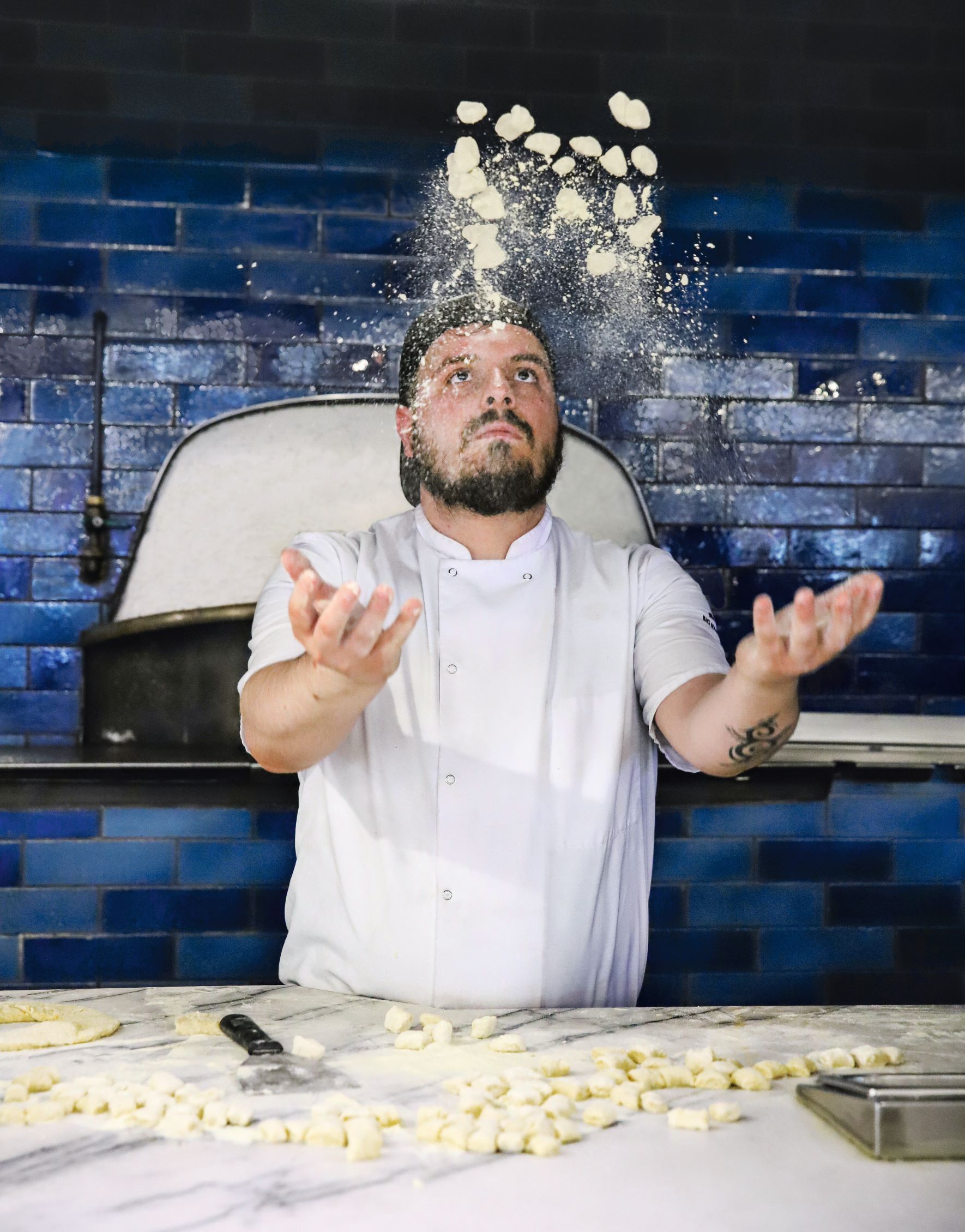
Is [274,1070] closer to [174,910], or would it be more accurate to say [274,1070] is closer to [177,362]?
[174,910]

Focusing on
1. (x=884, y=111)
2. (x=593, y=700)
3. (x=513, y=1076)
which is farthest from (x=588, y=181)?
(x=513, y=1076)

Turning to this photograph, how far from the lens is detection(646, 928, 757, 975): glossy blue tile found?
2357 millimetres

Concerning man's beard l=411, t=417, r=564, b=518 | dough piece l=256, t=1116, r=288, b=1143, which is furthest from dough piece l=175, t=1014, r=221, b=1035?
man's beard l=411, t=417, r=564, b=518

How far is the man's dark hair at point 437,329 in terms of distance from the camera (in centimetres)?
165

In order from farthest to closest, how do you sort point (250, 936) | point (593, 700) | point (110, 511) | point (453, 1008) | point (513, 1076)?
point (110, 511)
point (250, 936)
point (593, 700)
point (453, 1008)
point (513, 1076)

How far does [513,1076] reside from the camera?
3.01ft

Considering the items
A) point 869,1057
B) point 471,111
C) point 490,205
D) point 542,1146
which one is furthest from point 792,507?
point 542,1146

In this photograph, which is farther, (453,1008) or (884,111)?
(884,111)

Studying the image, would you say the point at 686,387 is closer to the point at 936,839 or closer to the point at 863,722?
the point at 863,722

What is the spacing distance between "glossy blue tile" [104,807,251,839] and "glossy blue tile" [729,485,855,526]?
4.37 feet

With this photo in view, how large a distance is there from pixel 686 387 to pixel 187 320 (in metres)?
1.14

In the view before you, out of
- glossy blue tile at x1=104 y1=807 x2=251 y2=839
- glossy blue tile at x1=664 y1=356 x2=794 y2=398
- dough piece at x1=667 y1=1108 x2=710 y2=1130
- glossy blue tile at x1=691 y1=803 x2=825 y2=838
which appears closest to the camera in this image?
dough piece at x1=667 y1=1108 x2=710 y2=1130

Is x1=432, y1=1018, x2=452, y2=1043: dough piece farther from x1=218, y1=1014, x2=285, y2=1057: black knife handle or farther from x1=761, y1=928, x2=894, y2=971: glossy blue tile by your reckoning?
x1=761, y1=928, x2=894, y2=971: glossy blue tile

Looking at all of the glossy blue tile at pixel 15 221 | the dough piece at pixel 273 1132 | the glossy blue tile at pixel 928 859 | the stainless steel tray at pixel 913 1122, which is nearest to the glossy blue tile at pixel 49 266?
the glossy blue tile at pixel 15 221
